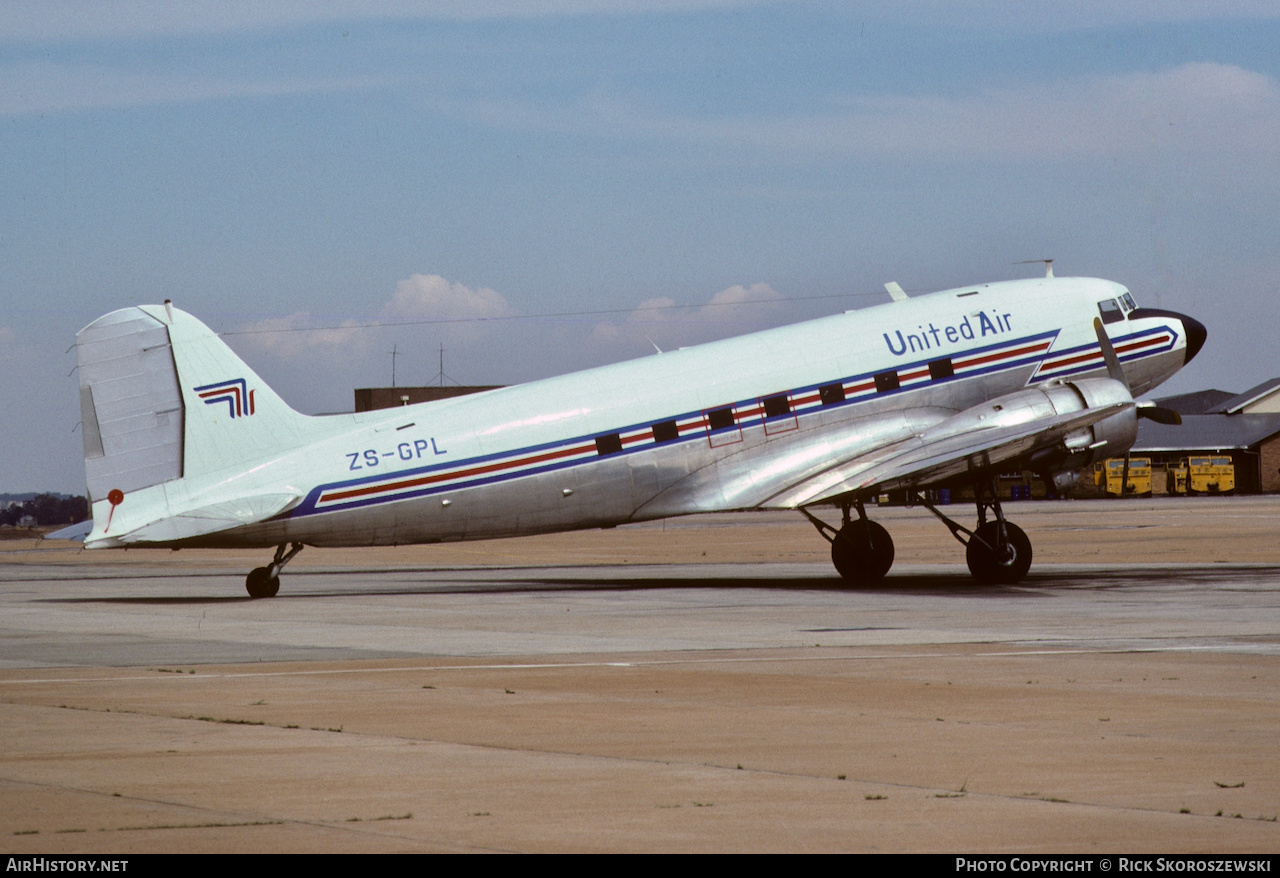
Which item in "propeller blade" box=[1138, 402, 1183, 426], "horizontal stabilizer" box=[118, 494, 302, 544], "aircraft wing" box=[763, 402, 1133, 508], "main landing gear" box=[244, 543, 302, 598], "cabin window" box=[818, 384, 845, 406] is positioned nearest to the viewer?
"horizontal stabilizer" box=[118, 494, 302, 544]

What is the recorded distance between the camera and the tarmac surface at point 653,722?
9.79 meters

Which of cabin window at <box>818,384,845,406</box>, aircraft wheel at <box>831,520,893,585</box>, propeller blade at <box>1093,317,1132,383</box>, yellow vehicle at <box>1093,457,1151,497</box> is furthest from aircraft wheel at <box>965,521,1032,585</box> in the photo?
yellow vehicle at <box>1093,457,1151,497</box>

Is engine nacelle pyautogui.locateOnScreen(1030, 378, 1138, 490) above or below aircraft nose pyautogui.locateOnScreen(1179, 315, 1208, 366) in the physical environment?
below

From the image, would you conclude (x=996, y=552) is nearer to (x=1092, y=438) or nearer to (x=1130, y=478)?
(x=1092, y=438)

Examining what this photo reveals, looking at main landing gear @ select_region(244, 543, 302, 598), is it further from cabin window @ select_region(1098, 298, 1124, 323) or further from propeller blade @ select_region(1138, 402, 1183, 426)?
cabin window @ select_region(1098, 298, 1124, 323)

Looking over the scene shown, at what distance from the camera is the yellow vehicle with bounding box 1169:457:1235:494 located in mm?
124250

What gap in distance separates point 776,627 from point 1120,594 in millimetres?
9281

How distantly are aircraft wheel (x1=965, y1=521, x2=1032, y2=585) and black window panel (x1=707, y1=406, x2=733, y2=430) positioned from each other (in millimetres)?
5839

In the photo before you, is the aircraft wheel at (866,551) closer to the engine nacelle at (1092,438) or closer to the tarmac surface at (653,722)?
the tarmac surface at (653,722)

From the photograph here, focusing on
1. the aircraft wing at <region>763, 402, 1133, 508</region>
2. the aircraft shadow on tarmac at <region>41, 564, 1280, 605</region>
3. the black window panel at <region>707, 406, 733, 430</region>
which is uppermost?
the black window panel at <region>707, 406, 733, 430</region>

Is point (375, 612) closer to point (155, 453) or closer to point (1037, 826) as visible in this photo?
point (155, 453)
